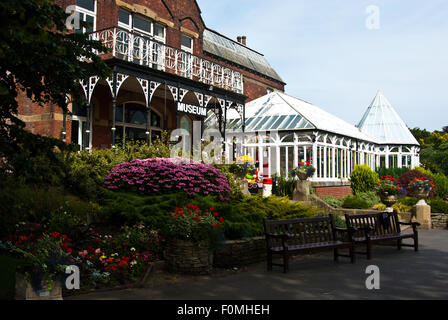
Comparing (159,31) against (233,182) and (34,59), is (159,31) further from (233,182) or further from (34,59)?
(34,59)

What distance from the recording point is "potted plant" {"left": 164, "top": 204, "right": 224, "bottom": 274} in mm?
6512

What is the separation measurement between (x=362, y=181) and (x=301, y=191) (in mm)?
4893

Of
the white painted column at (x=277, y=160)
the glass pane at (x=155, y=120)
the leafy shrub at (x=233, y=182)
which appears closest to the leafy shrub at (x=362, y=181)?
the white painted column at (x=277, y=160)

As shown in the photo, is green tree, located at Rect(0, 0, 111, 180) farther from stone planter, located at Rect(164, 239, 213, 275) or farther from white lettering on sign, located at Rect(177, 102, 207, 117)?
white lettering on sign, located at Rect(177, 102, 207, 117)

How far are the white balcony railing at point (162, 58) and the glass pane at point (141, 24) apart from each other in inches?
40.9

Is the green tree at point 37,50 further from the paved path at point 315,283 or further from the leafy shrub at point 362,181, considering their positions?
the leafy shrub at point 362,181

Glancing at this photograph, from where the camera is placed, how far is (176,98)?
15359mm

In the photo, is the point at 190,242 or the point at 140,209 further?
the point at 140,209

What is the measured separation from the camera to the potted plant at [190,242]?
6512 millimetres

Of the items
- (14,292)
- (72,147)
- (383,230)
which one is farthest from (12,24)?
(383,230)

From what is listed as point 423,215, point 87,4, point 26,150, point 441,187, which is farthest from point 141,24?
point 441,187

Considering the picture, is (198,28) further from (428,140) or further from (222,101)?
(428,140)

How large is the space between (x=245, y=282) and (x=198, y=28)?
1649 cm

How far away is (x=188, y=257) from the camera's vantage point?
21.4ft
